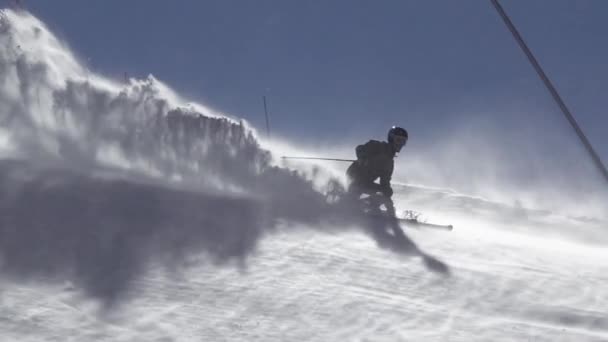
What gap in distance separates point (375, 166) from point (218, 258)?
8.44 metres

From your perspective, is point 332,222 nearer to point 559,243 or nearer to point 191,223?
point 191,223

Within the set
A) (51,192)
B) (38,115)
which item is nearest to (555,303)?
(51,192)

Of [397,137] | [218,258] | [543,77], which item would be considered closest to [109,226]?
[218,258]

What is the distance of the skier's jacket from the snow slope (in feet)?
3.51

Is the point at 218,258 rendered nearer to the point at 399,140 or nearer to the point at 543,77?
the point at 543,77

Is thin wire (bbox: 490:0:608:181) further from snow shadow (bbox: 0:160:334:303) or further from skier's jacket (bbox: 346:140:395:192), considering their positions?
skier's jacket (bbox: 346:140:395:192)

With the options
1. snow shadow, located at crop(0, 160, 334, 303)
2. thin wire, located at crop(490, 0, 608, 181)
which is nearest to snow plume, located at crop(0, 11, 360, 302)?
snow shadow, located at crop(0, 160, 334, 303)

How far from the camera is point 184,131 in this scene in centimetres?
1889

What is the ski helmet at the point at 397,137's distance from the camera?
1786 cm

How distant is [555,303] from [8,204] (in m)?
7.43

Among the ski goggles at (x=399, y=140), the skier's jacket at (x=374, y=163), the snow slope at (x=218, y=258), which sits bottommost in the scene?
the snow slope at (x=218, y=258)

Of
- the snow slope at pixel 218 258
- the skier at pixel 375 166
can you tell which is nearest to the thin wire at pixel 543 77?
the snow slope at pixel 218 258

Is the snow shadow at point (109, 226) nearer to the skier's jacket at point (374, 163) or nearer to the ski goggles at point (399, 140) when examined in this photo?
the skier's jacket at point (374, 163)

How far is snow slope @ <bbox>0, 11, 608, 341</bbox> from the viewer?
24.5 ft
